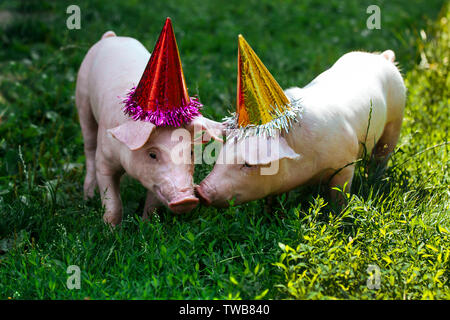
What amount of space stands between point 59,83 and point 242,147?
10.4 feet

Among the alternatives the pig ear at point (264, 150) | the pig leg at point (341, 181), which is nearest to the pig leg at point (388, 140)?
the pig leg at point (341, 181)

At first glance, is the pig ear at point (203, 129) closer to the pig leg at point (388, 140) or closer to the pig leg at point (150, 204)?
the pig leg at point (150, 204)

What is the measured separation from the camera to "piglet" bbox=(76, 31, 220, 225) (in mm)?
3203

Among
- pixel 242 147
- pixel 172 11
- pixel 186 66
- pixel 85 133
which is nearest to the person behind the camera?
pixel 242 147

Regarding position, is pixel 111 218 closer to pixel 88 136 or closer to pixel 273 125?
pixel 88 136

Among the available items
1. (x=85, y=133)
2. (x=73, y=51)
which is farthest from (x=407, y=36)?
(x=85, y=133)

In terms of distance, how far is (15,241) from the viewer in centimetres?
328

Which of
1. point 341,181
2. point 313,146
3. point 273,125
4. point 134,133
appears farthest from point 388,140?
point 134,133

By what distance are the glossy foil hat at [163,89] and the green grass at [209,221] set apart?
2.12 feet

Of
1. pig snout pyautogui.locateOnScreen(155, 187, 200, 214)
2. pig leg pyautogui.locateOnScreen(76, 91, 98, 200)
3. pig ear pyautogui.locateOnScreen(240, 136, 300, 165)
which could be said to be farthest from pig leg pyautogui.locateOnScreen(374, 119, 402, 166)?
pig leg pyautogui.locateOnScreen(76, 91, 98, 200)

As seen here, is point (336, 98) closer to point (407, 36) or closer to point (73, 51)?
point (73, 51)

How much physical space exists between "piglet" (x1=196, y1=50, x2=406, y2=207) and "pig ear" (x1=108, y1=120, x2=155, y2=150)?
46 cm

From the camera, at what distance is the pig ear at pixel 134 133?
3.14 meters
